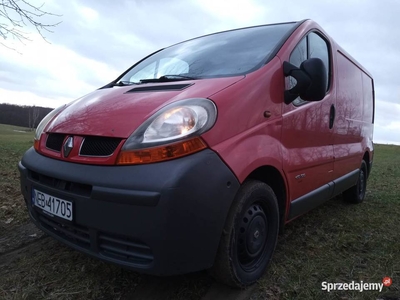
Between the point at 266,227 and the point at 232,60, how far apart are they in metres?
1.23

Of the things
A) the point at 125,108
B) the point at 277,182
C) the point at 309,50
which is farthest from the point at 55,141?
the point at 309,50

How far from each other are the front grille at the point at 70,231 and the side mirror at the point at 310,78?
1.61 m

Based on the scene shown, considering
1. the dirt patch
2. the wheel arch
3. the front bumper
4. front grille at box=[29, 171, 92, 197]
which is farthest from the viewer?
the dirt patch

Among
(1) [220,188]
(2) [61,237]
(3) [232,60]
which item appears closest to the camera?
(1) [220,188]

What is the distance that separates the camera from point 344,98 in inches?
127

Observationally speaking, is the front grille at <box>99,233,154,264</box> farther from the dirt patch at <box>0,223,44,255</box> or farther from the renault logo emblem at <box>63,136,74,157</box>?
the dirt patch at <box>0,223,44,255</box>

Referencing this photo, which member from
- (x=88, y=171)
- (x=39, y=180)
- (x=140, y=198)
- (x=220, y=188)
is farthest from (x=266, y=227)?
(x=39, y=180)

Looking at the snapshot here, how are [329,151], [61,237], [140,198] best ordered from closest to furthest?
[140,198] < [61,237] < [329,151]

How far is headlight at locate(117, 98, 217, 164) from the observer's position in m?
1.51

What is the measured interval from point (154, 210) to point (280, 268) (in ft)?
3.99

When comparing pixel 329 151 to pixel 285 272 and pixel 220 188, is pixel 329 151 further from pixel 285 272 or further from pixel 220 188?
pixel 220 188

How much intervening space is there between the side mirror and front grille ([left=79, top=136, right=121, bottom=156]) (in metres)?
1.27

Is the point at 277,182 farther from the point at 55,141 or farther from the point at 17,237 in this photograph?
the point at 17,237

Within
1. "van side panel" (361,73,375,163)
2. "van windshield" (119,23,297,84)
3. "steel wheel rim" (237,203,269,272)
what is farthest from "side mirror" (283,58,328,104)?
"van side panel" (361,73,375,163)
